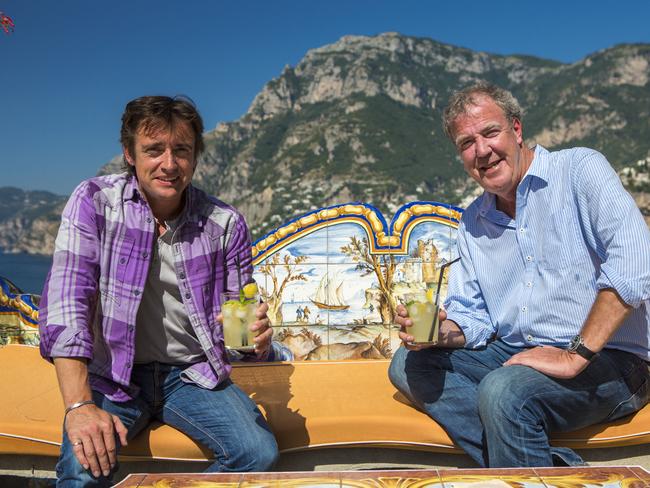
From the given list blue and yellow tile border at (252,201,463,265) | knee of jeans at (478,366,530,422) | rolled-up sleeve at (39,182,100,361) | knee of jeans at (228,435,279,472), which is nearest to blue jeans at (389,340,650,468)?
knee of jeans at (478,366,530,422)

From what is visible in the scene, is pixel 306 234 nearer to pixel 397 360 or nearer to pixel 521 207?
pixel 397 360

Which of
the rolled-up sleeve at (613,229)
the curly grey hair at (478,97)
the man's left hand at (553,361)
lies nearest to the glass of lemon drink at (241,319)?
the man's left hand at (553,361)

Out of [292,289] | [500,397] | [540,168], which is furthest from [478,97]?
[292,289]

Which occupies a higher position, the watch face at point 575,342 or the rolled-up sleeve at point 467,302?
the rolled-up sleeve at point 467,302

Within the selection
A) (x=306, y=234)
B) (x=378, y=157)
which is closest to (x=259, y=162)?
(x=378, y=157)

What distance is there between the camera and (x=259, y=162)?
429ft

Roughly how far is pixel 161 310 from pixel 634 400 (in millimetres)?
2002

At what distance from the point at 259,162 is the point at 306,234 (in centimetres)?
12842

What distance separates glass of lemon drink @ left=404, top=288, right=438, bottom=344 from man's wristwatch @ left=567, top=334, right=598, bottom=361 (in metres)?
0.52

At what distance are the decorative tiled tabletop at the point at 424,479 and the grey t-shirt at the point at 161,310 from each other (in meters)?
0.72

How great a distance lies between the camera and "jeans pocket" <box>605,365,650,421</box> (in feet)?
8.03

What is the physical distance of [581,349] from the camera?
224 centimetres

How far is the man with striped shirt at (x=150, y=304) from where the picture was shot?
85.6 inches

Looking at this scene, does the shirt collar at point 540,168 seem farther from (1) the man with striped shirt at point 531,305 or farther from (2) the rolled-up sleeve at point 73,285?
(2) the rolled-up sleeve at point 73,285
